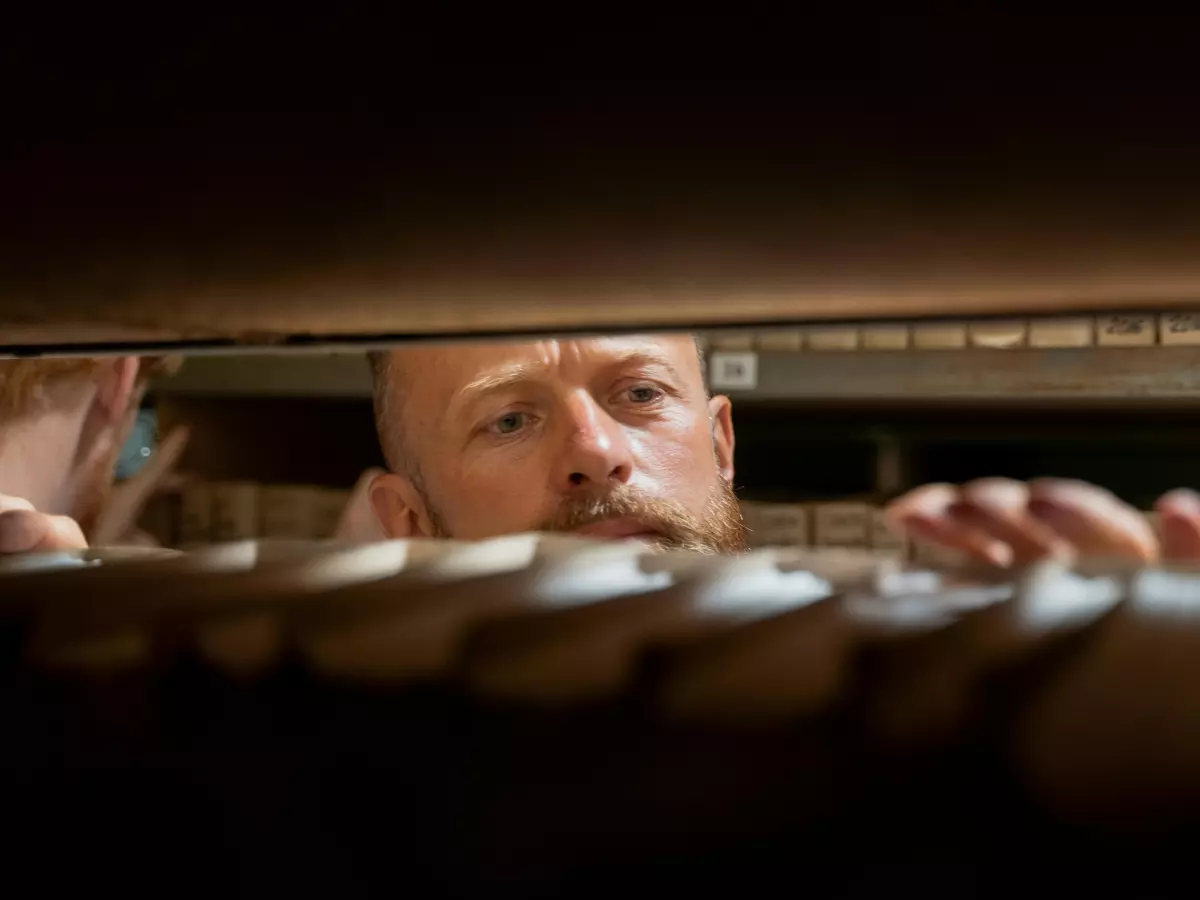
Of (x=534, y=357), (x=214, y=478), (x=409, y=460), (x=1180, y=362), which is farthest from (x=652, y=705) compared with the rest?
(x=214, y=478)

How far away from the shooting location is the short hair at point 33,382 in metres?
0.55

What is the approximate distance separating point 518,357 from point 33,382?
674 millimetres

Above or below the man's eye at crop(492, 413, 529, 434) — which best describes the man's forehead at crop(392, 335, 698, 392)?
above

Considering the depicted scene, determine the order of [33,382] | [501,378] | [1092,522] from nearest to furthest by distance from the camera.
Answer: [1092,522] → [33,382] → [501,378]

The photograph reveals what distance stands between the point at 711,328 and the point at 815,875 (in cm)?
13

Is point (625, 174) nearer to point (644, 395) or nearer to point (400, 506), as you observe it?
point (644, 395)

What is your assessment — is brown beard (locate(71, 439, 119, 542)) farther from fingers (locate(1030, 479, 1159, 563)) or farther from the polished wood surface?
fingers (locate(1030, 479, 1159, 563))

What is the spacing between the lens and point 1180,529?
226 mm

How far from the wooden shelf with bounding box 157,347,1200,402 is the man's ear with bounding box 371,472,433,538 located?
0.41 metres

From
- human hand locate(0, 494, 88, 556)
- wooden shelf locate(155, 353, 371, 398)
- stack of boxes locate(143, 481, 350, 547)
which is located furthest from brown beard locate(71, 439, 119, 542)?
stack of boxes locate(143, 481, 350, 547)

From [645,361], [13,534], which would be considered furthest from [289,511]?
[13,534]

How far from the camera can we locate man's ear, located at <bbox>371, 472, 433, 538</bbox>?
Answer: 129cm

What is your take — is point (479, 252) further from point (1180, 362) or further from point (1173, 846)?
point (1180, 362)

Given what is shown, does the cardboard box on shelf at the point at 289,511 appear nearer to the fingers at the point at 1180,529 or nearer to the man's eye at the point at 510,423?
the man's eye at the point at 510,423
